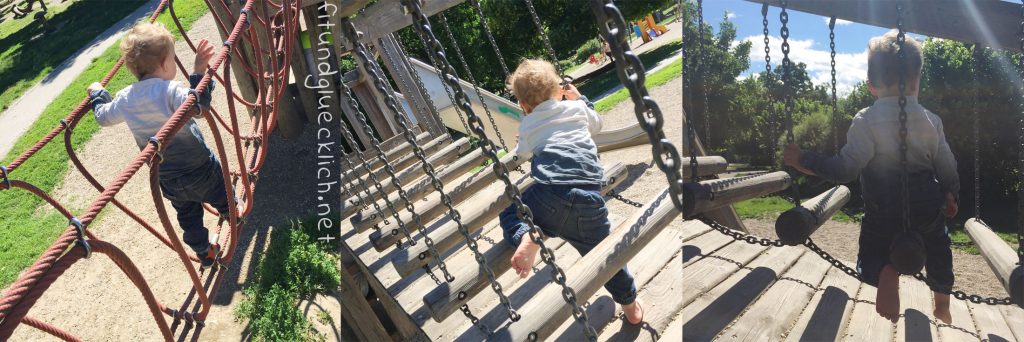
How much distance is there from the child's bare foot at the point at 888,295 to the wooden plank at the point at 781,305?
185 millimetres

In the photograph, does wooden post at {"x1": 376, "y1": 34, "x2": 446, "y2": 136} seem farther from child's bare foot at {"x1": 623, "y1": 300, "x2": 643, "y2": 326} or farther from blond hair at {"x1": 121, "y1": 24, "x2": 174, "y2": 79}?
child's bare foot at {"x1": 623, "y1": 300, "x2": 643, "y2": 326}

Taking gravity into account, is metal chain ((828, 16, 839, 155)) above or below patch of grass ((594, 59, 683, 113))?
above

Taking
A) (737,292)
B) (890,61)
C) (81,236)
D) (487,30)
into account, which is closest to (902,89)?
(890,61)

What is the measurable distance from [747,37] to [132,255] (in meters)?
4.70

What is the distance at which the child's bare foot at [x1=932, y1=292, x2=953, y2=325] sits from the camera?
1.33 meters

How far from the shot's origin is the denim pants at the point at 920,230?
4.09 ft

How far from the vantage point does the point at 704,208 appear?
160 centimetres

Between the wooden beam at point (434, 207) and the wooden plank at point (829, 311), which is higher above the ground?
the wooden beam at point (434, 207)

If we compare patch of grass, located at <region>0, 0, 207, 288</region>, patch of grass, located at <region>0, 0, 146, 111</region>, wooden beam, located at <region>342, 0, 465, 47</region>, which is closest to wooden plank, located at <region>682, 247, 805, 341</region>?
wooden beam, located at <region>342, 0, 465, 47</region>

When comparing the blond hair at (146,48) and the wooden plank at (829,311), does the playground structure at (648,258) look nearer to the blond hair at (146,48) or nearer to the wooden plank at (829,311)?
the wooden plank at (829,311)

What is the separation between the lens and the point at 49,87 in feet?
29.0

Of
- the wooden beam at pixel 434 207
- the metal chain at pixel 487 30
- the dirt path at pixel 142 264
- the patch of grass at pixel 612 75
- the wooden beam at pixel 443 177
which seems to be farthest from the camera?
the patch of grass at pixel 612 75

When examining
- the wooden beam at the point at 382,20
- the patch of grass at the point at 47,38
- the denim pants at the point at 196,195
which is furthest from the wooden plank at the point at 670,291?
the patch of grass at the point at 47,38

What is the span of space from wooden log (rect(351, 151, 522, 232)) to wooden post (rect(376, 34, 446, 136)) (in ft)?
4.85
